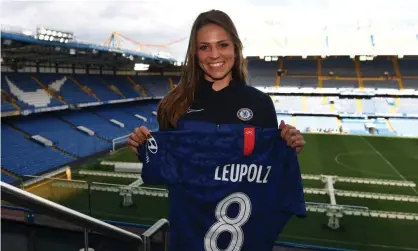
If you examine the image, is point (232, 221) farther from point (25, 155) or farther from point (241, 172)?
point (25, 155)

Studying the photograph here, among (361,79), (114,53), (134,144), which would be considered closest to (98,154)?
(114,53)

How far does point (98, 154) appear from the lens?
20.0 meters

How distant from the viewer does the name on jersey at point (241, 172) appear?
2162 mm

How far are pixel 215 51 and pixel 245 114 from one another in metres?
0.44

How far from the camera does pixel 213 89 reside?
227cm

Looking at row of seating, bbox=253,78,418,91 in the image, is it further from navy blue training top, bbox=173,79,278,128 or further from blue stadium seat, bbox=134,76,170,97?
navy blue training top, bbox=173,79,278,128

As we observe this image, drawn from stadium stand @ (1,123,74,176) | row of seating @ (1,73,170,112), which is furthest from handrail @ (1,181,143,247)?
row of seating @ (1,73,170,112)

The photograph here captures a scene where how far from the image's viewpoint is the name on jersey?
216cm

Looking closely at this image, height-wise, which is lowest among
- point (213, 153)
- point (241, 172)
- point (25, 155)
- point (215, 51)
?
point (25, 155)

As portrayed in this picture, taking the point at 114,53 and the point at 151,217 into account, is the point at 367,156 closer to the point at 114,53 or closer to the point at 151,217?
the point at 151,217

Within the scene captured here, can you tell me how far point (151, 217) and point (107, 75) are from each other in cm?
2437

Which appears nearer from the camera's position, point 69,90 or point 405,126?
point 69,90

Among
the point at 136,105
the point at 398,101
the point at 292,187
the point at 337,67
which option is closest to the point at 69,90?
the point at 136,105

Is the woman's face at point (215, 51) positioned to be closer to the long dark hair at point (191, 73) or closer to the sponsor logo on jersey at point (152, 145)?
the long dark hair at point (191, 73)
